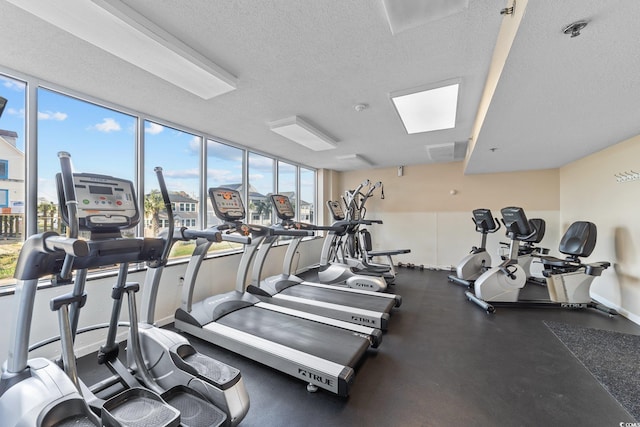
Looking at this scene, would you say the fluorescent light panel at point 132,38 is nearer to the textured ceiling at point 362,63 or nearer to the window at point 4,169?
the textured ceiling at point 362,63

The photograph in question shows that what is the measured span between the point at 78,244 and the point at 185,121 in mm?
2821

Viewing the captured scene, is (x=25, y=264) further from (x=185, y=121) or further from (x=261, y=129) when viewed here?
(x=261, y=129)

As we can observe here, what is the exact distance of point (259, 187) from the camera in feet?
16.5

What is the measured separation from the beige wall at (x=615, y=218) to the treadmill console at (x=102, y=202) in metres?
5.31

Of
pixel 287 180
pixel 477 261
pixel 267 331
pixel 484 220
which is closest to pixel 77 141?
pixel 267 331

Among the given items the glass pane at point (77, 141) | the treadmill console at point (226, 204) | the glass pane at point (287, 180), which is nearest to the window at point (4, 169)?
the glass pane at point (77, 141)

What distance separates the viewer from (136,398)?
1606 mm

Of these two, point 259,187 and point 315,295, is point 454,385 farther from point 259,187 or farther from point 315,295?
point 259,187

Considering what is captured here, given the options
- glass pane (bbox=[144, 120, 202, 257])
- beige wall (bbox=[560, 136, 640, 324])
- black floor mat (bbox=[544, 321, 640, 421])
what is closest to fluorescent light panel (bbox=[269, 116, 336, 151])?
glass pane (bbox=[144, 120, 202, 257])

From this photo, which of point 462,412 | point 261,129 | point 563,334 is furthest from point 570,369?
point 261,129

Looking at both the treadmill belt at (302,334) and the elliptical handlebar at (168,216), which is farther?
the treadmill belt at (302,334)

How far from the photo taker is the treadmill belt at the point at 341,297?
3279 mm

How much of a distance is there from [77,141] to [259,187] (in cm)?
275

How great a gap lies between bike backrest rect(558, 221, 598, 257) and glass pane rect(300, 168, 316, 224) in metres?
4.99
